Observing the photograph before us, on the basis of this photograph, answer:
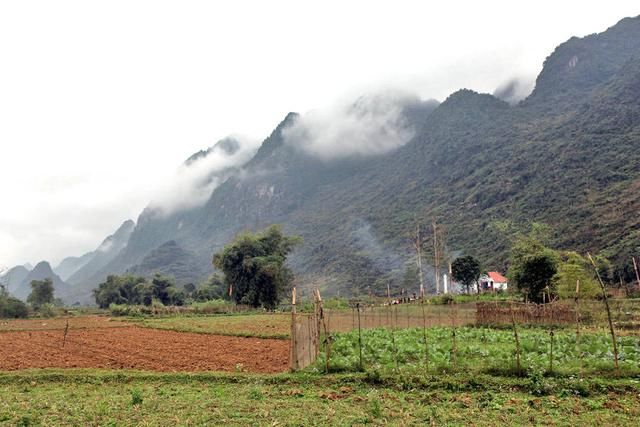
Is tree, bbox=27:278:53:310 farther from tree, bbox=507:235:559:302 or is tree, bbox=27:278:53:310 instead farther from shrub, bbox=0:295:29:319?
tree, bbox=507:235:559:302

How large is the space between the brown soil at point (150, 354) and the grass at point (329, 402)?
3624mm

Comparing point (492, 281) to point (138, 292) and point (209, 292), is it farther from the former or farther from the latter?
point (138, 292)

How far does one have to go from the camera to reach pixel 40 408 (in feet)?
32.5

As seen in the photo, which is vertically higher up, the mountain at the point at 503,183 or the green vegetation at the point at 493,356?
the mountain at the point at 503,183

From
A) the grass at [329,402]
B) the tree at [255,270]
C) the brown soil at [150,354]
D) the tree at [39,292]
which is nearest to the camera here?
the grass at [329,402]

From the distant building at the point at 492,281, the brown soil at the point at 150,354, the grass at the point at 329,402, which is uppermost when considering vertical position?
the distant building at the point at 492,281

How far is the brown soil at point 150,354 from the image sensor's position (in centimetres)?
1655

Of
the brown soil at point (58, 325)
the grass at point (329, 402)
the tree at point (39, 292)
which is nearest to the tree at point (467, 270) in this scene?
the brown soil at point (58, 325)

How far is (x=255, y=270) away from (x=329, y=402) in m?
59.2

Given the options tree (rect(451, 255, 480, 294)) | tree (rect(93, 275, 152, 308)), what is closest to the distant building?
tree (rect(451, 255, 480, 294))

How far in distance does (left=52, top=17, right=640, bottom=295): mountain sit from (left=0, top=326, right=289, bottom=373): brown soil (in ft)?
163

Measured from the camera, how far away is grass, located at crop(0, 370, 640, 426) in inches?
327

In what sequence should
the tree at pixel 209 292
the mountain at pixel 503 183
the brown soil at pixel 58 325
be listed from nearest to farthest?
the brown soil at pixel 58 325, the mountain at pixel 503 183, the tree at pixel 209 292

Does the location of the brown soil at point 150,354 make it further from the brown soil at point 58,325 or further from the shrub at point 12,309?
the shrub at point 12,309
